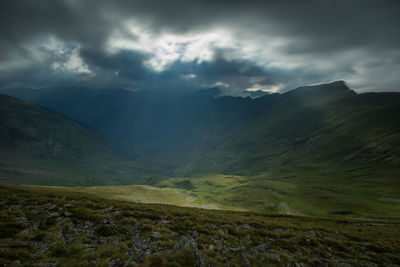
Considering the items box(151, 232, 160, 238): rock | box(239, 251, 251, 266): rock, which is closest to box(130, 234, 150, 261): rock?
box(151, 232, 160, 238): rock

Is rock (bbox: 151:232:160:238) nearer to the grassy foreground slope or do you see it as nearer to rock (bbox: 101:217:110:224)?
the grassy foreground slope

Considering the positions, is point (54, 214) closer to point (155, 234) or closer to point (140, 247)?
point (155, 234)

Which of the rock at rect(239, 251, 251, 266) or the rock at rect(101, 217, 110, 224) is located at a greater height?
the rock at rect(101, 217, 110, 224)

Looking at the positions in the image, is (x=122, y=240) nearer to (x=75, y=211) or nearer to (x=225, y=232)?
(x=75, y=211)

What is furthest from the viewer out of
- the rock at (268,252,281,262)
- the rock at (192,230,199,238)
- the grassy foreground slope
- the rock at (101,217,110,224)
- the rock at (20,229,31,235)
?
the rock at (101,217,110,224)

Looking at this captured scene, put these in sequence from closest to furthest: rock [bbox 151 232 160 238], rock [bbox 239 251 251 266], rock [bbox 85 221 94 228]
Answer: rock [bbox 239 251 251 266], rock [bbox 151 232 160 238], rock [bbox 85 221 94 228]

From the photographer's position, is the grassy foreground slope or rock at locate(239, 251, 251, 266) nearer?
the grassy foreground slope

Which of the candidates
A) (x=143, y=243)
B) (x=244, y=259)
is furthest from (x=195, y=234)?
(x=244, y=259)

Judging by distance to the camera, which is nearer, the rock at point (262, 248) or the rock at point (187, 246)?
the rock at point (187, 246)

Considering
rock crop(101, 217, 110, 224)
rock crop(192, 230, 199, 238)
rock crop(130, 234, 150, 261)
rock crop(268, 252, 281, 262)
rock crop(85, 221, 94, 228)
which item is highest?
rock crop(85, 221, 94, 228)

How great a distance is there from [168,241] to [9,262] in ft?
32.8

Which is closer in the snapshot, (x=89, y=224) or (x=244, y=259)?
(x=244, y=259)

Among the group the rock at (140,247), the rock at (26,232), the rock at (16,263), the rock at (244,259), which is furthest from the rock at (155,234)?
the rock at (26,232)

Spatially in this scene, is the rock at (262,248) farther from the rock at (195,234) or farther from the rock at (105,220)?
the rock at (105,220)
